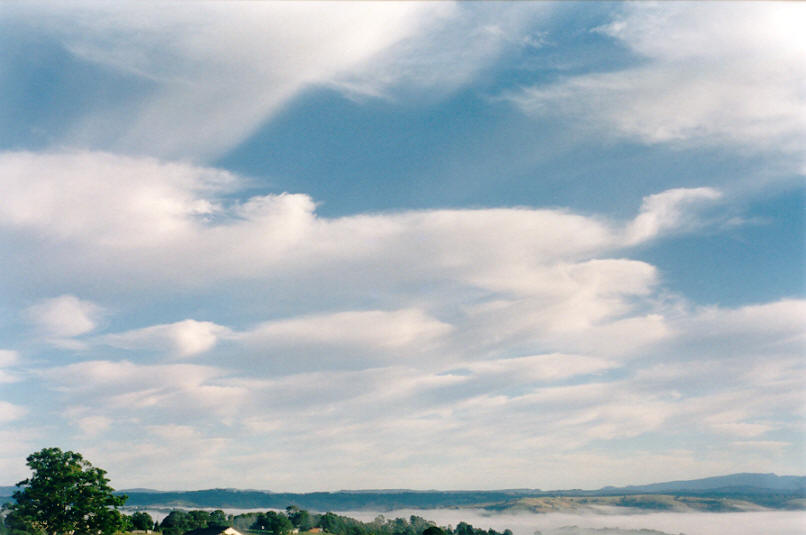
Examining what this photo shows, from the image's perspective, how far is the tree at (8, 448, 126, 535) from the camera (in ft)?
335

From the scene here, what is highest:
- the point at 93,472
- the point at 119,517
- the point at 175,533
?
the point at 93,472

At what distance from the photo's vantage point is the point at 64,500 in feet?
335

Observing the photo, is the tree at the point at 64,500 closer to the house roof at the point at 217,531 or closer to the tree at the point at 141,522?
the house roof at the point at 217,531

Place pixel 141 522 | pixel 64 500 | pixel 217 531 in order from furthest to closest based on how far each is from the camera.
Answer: pixel 141 522
pixel 217 531
pixel 64 500

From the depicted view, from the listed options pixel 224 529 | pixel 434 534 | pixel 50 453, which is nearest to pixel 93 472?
pixel 50 453

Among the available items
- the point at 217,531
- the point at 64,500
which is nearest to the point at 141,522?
the point at 217,531

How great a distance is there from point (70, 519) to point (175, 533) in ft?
317

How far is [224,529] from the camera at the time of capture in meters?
161

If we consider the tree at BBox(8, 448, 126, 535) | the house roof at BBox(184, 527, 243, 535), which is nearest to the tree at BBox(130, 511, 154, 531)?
the house roof at BBox(184, 527, 243, 535)

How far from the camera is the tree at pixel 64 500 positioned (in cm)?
10206

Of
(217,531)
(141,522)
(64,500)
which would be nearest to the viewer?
(64,500)

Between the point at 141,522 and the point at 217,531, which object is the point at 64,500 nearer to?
the point at 217,531

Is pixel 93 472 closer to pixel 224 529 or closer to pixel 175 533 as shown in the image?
pixel 224 529

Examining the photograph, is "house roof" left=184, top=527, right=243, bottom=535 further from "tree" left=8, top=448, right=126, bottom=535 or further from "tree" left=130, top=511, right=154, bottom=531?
"tree" left=8, top=448, right=126, bottom=535
